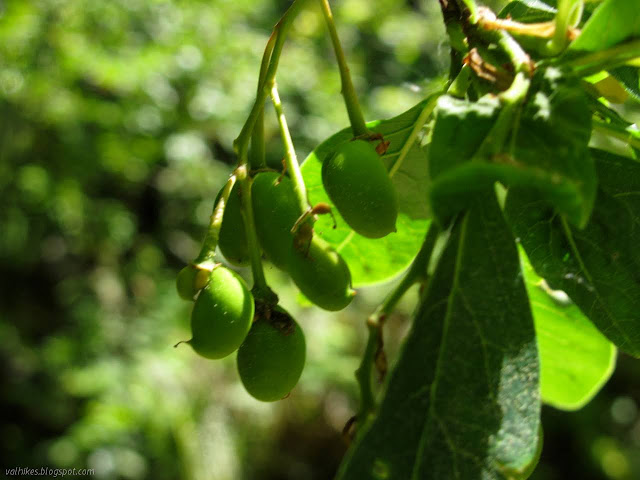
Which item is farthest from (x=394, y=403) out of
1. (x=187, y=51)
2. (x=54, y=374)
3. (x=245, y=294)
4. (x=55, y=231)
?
(x=55, y=231)

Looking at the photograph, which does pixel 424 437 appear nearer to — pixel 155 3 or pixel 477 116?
pixel 477 116

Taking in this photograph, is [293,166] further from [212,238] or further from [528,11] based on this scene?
[528,11]

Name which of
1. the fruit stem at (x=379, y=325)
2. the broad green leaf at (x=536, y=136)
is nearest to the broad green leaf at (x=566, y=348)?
the fruit stem at (x=379, y=325)

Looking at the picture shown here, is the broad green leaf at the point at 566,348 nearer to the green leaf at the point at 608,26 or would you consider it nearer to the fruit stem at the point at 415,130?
the fruit stem at the point at 415,130

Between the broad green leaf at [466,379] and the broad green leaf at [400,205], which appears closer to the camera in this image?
the broad green leaf at [466,379]

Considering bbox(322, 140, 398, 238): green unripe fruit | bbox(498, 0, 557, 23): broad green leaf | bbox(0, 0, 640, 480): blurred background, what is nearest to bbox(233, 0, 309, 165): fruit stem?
bbox(322, 140, 398, 238): green unripe fruit

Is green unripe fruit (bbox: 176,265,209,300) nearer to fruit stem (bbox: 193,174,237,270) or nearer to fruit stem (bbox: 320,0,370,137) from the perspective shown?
fruit stem (bbox: 193,174,237,270)
